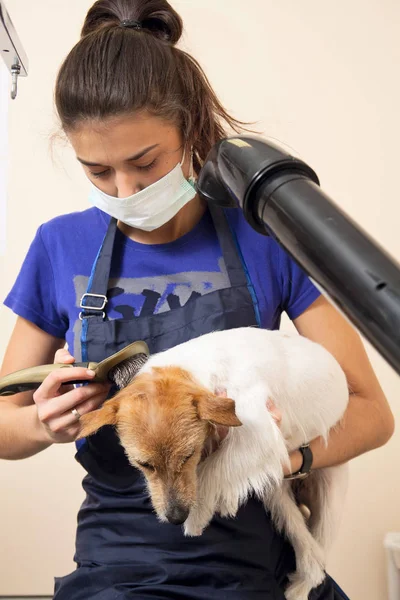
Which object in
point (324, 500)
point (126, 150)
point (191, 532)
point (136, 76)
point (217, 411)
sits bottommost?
point (324, 500)

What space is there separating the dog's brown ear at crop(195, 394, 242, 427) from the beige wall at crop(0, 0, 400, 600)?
174 centimetres

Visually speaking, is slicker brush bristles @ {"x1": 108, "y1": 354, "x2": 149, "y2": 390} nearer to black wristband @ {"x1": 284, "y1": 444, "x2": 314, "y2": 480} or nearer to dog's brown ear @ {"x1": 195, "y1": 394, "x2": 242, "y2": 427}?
dog's brown ear @ {"x1": 195, "y1": 394, "x2": 242, "y2": 427}

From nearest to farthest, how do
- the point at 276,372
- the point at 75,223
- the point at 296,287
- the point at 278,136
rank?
the point at 276,372 < the point at 296,287 < the point at 75,223 < the point at 278,136

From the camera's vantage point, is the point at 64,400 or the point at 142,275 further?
the point at 142,275

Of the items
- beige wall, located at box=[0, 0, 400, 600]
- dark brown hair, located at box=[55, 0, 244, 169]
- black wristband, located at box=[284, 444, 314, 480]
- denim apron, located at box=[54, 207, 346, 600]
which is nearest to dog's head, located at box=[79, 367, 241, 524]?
denim apron, located at box=[54, 207, 346, 600]

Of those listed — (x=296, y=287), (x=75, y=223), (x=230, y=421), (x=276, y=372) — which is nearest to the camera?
(x=230, y=421)

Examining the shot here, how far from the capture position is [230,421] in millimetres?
1125

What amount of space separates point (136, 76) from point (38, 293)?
571mm

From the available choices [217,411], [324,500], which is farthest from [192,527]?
[324,500]

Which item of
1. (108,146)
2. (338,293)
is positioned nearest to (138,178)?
(108,146)

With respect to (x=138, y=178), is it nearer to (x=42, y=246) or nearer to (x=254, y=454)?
(x=42, y=246)

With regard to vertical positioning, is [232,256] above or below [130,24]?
below

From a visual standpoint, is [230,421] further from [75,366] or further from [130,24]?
[130,24]

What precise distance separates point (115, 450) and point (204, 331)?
0.33 meters
